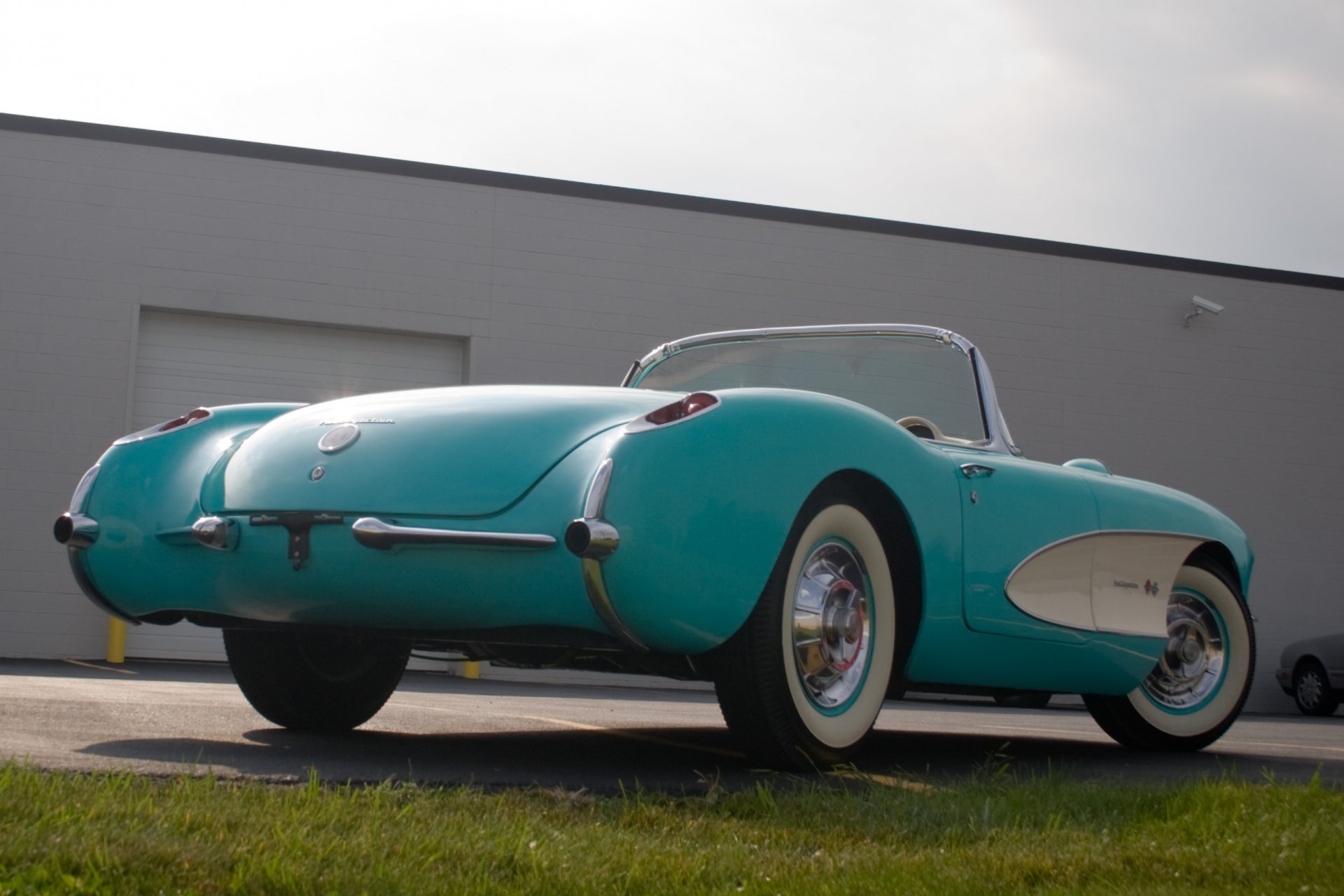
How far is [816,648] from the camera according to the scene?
375 cm

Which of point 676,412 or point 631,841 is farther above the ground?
point 676,412

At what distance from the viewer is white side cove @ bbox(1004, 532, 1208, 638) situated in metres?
4.56

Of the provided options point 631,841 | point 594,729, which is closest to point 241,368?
point 594,729

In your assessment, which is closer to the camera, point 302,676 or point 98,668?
point 302,676

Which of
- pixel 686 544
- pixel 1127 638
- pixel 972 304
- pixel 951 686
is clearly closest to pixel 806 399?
pixel 686 544

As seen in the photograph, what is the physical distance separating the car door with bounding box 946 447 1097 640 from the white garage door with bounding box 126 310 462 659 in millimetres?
11133

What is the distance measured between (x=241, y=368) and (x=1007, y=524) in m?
12.1

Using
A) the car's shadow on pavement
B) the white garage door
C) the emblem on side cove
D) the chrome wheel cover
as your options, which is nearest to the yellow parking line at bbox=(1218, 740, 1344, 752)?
the car's shadow on pavement

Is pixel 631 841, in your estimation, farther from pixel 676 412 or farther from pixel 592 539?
pixel 676 412

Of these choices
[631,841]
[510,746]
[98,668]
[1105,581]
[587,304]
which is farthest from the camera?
[587,304]

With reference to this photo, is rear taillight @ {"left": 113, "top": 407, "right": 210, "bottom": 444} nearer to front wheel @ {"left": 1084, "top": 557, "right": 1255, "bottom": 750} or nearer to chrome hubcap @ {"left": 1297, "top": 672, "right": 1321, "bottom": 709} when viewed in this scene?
front wheel @ {"left": 1084, "top": 557, "right": 1255, "bottom": 750}

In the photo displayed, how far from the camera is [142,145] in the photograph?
15.5 m

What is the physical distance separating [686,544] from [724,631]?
23 cm

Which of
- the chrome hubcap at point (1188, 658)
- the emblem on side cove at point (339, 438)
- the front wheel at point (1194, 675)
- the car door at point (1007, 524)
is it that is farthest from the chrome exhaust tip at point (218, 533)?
the chrome hubcap at point (1188, 658)
